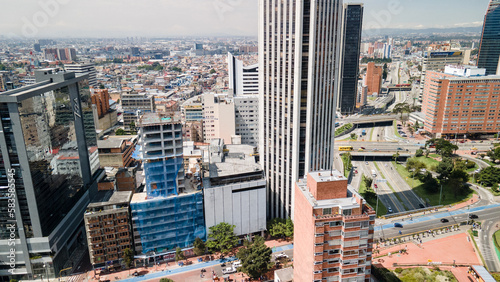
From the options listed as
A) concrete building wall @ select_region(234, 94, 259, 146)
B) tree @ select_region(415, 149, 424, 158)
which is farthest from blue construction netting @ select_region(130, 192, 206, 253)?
tree @ select_region(415, 149, 424, 158)

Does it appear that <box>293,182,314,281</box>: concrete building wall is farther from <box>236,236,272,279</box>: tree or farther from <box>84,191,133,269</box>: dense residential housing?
<box>84,191,133,269</box>: dense residential housing

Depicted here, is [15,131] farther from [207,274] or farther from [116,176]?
[207,274]

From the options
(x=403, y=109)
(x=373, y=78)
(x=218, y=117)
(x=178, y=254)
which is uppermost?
(x=373, y=78)

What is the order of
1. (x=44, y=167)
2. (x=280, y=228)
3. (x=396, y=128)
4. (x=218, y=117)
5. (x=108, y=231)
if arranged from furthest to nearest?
(x=396, y=128) < (x=218, y=117) < (x=280, y=228) < (x=108, y=231) < (x=44, y=167)

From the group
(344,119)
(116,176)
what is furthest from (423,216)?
(344,119)

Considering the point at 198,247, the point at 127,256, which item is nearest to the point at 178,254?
the point at 198,247

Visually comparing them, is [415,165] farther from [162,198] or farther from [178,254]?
[162,198]
